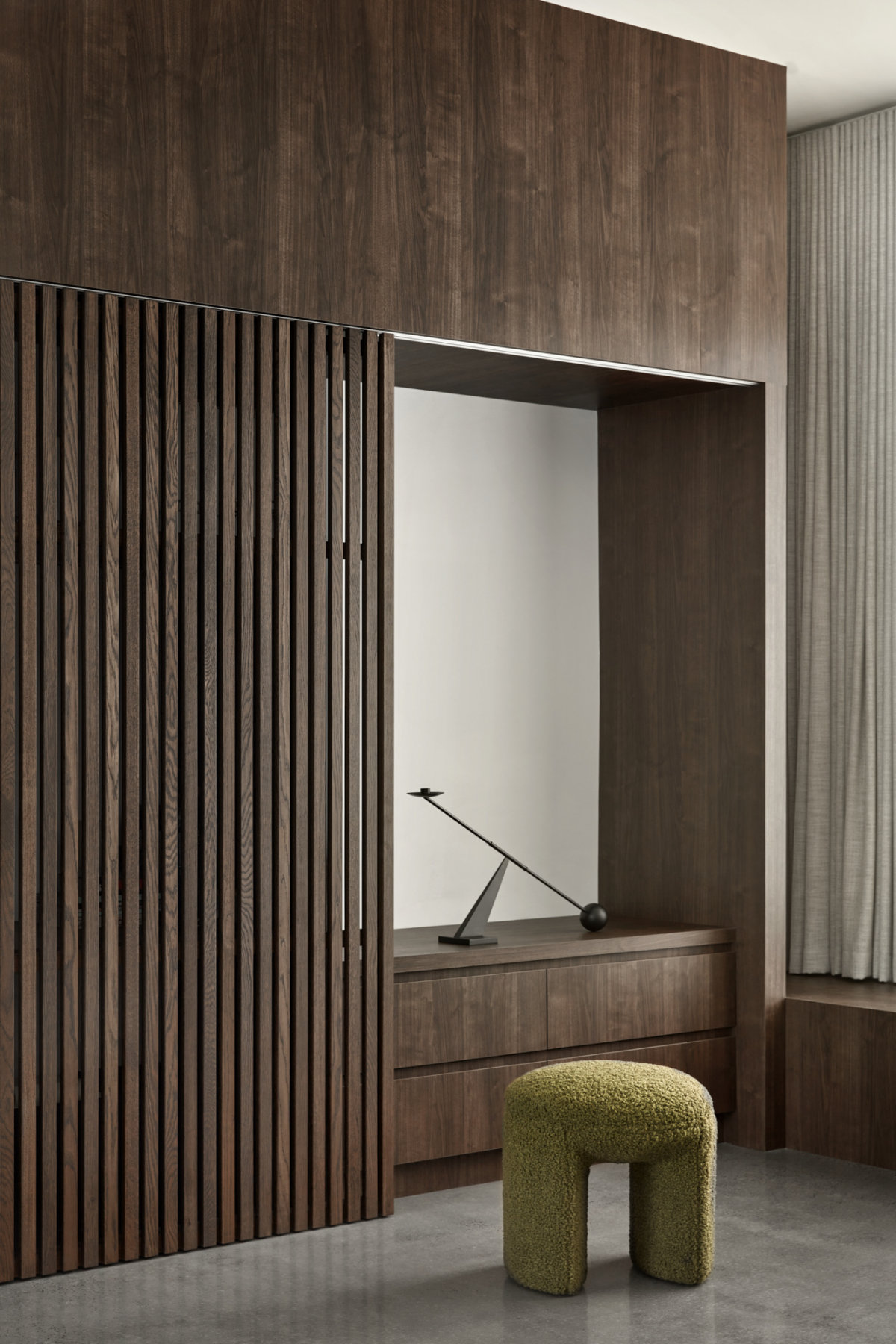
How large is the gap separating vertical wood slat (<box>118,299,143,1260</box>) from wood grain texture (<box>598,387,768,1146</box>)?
6.44 ft

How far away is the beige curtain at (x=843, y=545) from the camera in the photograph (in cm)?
508

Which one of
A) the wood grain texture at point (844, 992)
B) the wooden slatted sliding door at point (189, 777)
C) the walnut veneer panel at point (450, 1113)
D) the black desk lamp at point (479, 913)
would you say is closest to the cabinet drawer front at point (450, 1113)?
the walnut veneer panel at point (450, 1113)

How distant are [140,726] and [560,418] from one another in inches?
83.8

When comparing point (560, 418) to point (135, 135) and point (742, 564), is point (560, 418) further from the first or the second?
point (135, 135)

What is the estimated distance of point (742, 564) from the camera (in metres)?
4.82

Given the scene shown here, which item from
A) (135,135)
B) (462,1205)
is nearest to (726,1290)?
(462,1205)

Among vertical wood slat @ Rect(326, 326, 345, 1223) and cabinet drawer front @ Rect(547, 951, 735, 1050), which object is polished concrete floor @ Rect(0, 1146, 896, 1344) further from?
cabinet drawer front @ Rect(547, 951, 735, 1050)

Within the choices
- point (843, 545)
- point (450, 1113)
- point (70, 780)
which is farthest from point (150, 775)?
point (843, 545)

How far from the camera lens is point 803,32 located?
464cm

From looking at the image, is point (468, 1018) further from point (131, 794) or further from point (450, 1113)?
point (131, 794)

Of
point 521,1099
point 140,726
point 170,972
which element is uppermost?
point 140,726

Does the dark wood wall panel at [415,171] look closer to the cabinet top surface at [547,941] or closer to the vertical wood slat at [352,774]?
the vertical wood slat at [352,774]

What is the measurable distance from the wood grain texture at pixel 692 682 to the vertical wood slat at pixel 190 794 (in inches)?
71.4

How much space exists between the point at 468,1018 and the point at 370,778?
730 mm
